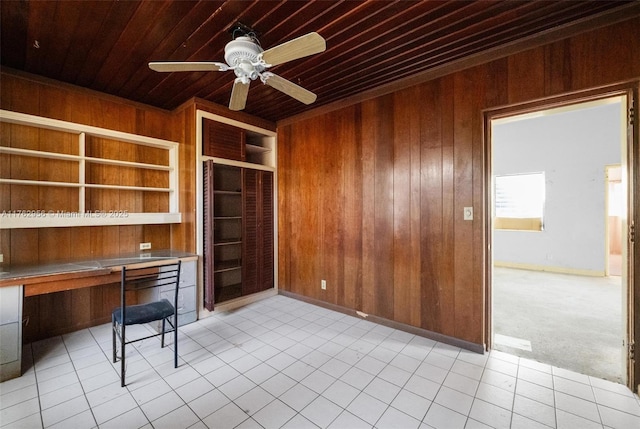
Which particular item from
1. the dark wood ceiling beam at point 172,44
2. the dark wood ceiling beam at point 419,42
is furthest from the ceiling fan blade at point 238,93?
the dark wood ceiling beam at point 419,42

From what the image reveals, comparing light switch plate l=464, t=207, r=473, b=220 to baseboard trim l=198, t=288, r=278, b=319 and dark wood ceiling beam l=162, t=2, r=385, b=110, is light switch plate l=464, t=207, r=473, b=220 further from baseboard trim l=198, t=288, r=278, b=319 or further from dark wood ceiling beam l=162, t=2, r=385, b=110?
baseboard trim l=198, t=288, r=278, b=319

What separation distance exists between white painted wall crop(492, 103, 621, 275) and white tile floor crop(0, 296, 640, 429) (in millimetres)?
4334

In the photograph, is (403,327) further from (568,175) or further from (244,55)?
(568,175)

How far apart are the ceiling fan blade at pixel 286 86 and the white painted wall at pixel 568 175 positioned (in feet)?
15.6

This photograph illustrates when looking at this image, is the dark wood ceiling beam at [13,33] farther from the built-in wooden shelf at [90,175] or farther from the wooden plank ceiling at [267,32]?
the built-in wooden shelf at [90,175]

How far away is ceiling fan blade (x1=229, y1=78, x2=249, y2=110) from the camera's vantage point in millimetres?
2031

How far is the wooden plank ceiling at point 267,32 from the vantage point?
182 cm

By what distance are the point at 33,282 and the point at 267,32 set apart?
9.01 ft

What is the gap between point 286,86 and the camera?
83.4 inches

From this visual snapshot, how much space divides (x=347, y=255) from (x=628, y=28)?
3021 mm

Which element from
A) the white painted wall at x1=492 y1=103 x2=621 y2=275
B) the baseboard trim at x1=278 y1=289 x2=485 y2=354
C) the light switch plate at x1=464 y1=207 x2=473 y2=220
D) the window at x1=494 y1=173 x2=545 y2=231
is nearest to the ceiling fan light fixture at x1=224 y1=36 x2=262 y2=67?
the light switch plate at x1=464 y1=207 x2=473 y2=220

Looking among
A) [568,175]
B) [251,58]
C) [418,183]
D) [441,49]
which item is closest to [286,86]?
[251,58]

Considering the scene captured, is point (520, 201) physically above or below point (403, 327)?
above

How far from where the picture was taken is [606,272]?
494 cm
